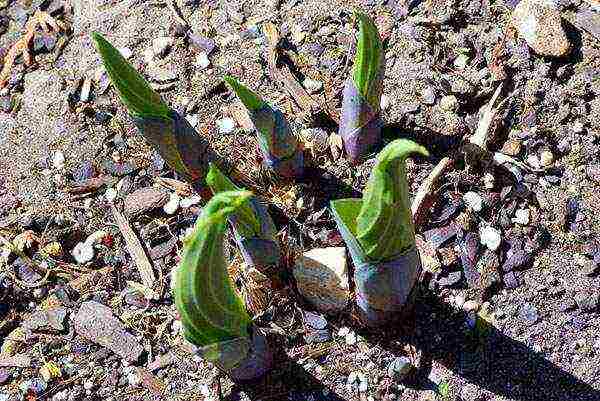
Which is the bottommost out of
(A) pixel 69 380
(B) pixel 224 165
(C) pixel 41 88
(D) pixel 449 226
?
(D) pixel 449 226

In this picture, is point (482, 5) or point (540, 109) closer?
point (540, 109)

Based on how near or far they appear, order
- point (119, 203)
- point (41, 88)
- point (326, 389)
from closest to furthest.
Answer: point (326, 389), point (119, 203), point (41, 88)

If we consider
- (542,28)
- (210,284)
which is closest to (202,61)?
(542,28)

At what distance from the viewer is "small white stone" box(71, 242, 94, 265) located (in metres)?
2.62

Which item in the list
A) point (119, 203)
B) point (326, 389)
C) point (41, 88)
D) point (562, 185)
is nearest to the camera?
point (326, 389)

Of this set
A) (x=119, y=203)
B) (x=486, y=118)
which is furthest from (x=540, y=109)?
(x=119, y=203)

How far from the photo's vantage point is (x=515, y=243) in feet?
7.84

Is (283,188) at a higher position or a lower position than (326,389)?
higher

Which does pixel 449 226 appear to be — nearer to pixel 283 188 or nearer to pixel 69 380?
pixel 283 188

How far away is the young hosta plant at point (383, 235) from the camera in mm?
1620

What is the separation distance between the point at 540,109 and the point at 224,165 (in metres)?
1.02

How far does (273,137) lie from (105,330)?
797 mm

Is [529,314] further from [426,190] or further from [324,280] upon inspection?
[324,280]

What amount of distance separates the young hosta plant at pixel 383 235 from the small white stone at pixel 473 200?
423mm
